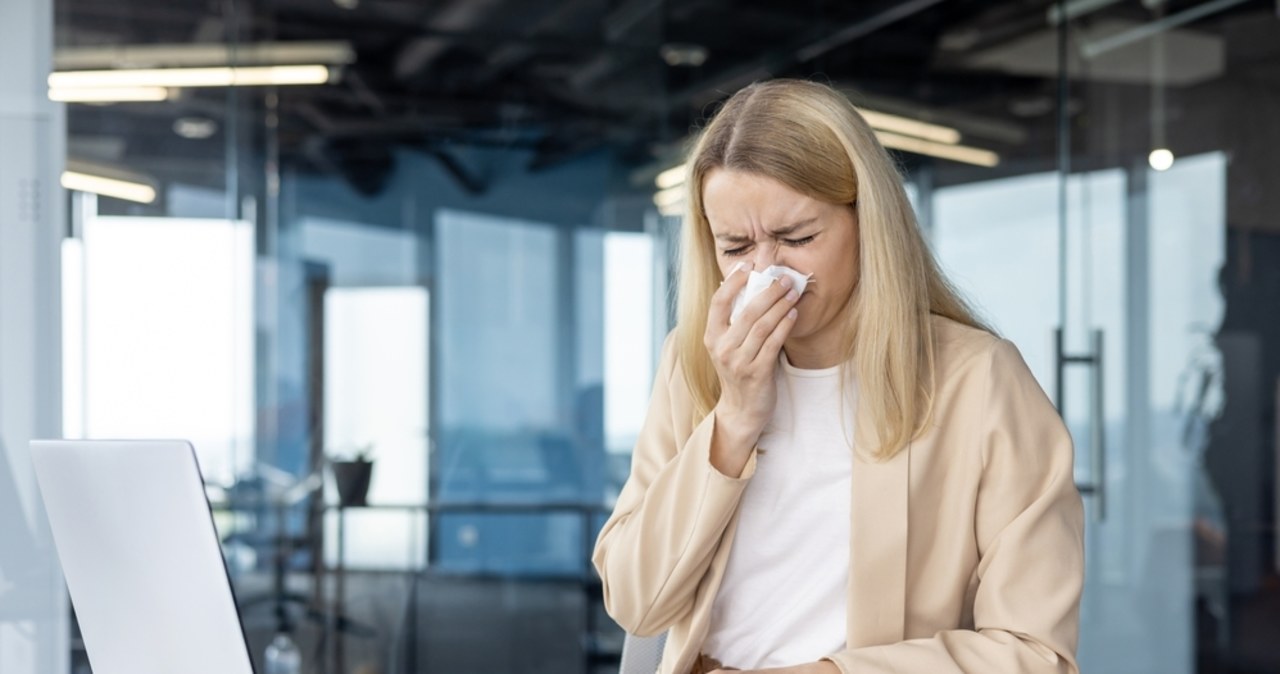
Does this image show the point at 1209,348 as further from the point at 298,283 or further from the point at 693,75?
the point at 298,283

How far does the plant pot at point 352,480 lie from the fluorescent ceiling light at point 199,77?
46.3 inches

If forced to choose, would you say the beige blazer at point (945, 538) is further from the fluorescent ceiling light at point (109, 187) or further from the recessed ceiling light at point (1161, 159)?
the recessed ceiling light at point (1161, 159)

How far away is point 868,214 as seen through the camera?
1.50 m

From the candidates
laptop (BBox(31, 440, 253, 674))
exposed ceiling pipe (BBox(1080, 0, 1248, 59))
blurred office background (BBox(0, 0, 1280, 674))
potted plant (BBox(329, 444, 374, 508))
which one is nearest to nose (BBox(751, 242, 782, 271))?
laptop (BBox(31, 440, 253, 674))

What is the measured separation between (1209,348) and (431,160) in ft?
8.00

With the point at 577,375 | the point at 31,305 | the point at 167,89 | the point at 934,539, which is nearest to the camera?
the point at 934,539

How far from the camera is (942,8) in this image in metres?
5.07

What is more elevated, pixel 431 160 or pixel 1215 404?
pixel 431 160

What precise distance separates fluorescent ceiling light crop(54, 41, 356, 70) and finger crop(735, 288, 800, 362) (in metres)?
3.10

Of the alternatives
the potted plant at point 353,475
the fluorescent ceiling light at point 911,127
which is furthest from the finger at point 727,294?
the fluorescent ceiling light at point 911,127

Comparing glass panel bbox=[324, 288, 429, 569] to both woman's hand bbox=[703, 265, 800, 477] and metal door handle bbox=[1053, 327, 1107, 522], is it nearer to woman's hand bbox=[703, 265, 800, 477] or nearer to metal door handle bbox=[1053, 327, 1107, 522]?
metal door handle bbox=[1053, 327, 1107, 522]

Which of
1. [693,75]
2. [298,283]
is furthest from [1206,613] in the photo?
[298,283]

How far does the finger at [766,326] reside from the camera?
1.47 metres

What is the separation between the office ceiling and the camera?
163 inches
